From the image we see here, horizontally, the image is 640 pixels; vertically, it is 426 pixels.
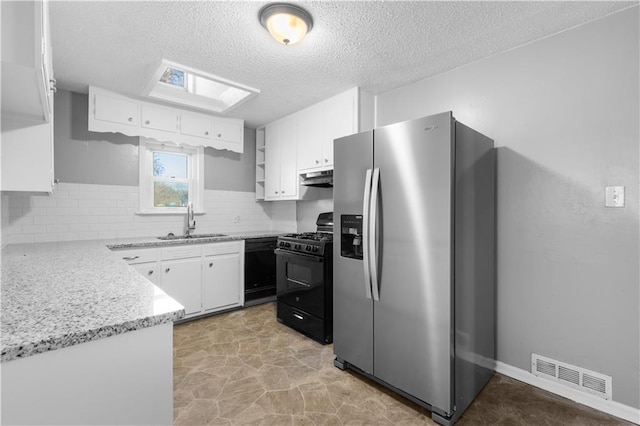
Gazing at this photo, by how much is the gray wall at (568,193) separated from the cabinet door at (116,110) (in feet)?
10.9

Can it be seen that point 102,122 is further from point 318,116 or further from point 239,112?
point 318,116

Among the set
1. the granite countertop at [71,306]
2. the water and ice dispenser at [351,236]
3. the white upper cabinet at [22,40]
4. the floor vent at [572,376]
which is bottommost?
the floor vent at [572,376]

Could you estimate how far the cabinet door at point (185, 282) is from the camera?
3.16m

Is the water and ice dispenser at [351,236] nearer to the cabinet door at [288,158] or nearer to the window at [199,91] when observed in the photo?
the cabinet door at [288,158]

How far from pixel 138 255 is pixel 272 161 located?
1.97m

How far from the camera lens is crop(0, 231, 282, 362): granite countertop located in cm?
76

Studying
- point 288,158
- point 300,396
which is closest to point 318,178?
point 288,158

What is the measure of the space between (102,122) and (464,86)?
346 cm

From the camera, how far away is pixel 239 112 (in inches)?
149

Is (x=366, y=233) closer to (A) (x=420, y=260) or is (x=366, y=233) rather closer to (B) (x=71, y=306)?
(A) (x=420, y=260)

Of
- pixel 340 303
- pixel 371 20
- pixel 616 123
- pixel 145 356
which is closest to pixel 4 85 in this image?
pixel 145 356

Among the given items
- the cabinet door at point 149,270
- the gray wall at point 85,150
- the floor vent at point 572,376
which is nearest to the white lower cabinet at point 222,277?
the cabinet door at point 149,270

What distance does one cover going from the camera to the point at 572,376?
203cm

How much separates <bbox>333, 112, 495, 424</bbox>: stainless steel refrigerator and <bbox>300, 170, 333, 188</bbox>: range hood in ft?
3.18
